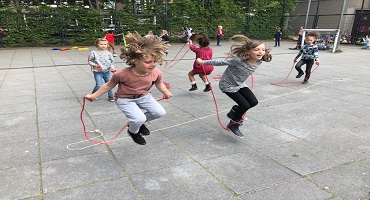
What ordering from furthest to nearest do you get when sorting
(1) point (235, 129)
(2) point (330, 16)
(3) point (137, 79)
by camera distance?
(2) point (330, 16) → (1) point (235, 129) → (3) point (137, 79)

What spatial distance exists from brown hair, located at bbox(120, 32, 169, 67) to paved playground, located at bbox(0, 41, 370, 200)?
1.30 m

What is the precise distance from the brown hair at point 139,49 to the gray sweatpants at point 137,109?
0.49 metres

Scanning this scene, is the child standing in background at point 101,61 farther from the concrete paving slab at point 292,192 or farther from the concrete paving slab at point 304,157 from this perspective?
the concrete paving slab at point 292,192

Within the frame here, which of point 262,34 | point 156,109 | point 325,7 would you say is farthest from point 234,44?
point 325,7

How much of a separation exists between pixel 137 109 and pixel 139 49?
0.77 m

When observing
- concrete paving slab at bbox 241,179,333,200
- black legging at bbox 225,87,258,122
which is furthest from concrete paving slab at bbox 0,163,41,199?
black legging at bbox 225,87,258,122

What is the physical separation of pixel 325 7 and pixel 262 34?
8220 mm

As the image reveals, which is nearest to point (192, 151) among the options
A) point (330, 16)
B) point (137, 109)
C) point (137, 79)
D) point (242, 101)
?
point (137, 109)

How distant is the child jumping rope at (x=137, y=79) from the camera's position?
11.2ft

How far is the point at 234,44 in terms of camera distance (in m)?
4.41

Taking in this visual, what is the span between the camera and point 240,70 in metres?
4.32

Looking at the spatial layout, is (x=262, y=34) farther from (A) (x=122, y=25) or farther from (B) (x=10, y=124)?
(B) (x=10, y=124)

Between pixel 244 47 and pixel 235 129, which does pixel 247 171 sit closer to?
pixel 235 129

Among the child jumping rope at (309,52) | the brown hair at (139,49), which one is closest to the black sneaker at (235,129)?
the brown hair at (139,49)
